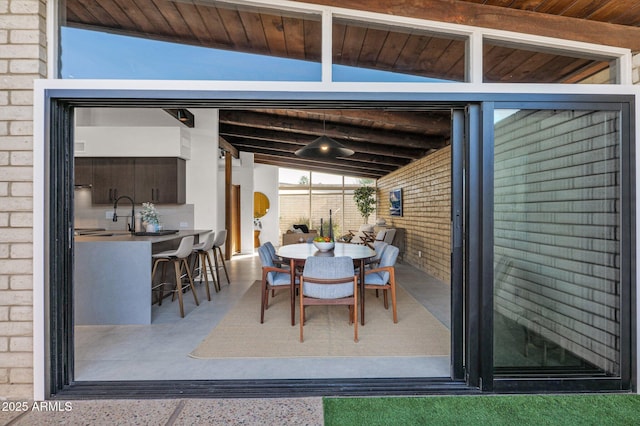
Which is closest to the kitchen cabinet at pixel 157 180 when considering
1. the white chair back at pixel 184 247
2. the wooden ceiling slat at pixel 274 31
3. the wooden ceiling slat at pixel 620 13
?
the white chair back at pixel 184 247

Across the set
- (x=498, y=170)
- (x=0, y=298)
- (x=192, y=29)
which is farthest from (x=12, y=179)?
(x=498, y=170)

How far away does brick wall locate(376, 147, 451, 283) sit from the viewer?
207 inches

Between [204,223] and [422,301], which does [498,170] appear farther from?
[204,223]

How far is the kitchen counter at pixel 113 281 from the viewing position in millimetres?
3350

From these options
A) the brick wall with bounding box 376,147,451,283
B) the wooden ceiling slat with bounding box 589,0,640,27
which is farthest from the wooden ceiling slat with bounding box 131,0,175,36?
the brick wall with bounding box 376,147,451,283

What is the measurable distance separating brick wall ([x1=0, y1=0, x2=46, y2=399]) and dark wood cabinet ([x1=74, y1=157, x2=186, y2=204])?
3.23m

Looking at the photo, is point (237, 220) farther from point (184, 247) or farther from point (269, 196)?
point (184, 247)

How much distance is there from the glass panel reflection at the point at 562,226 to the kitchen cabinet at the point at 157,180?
15.4ft

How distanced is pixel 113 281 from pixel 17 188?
1600 millimetres

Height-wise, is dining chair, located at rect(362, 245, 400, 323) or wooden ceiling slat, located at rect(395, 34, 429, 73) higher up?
wooden ceiling slat, located at rect(395, 34, 429, 73)

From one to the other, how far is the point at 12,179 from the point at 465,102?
2.92 m

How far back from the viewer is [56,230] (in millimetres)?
2092

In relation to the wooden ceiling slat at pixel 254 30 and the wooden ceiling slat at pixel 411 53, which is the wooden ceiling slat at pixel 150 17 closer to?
the wooden ceiling slat at pixel 254 30

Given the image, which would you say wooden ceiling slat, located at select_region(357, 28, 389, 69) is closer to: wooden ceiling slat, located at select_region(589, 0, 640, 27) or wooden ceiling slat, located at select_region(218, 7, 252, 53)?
wooden ceiling slat, located at select_region(218, 7, 252, 53)
